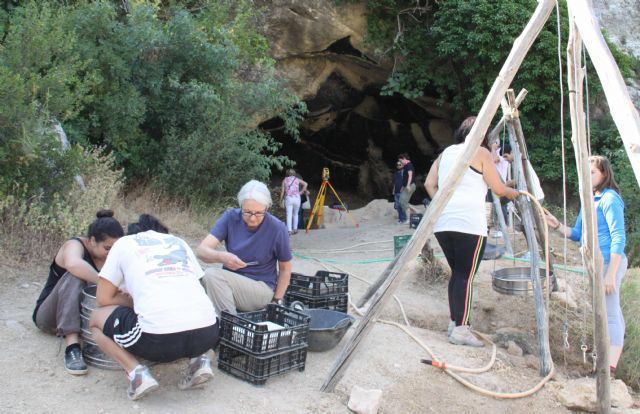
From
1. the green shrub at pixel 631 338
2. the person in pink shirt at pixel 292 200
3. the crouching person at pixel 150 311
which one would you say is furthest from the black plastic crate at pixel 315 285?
the person in pink shirt at pixel 292 200

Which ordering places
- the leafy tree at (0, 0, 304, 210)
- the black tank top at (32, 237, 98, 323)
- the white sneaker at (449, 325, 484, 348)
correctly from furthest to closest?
the leafy tree at (0, 0, 304, 210), the white sneaker at (449, 325, 484, 348), the black tank top at (32, 237, 98, 323)

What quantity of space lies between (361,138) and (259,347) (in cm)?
1782

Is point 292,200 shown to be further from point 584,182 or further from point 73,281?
point 584,182

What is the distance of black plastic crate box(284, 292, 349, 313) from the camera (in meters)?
4.80

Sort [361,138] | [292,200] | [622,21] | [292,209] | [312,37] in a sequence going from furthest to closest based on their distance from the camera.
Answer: [361,138], [312,37], [622,21], [292,209], [292,200]

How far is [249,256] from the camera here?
429 centimetres

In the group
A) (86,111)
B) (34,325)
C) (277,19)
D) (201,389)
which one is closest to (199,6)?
(277,19)

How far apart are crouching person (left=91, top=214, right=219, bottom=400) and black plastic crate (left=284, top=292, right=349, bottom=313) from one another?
1397 mm

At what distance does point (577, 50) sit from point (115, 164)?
7.47m

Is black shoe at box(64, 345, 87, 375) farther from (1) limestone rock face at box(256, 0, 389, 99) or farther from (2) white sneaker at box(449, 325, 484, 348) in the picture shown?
(1) limestone rock face at box(256, 0, 389, 99)

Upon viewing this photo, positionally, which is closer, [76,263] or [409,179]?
[76,263]

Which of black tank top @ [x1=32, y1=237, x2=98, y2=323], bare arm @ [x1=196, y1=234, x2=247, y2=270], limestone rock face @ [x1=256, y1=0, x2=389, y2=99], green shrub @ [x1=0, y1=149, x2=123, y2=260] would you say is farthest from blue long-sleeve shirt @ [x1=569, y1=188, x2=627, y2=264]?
limestone rock face @ [x1=256, y1=0, x2=389, y2=99]

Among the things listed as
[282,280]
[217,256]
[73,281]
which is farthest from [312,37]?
[73,281]

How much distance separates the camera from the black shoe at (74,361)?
11.8 ft
